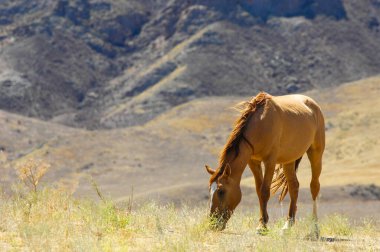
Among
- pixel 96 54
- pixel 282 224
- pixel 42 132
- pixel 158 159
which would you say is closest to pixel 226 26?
pixel 96 54

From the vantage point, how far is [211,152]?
6631 cm

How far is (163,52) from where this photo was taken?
371 ft

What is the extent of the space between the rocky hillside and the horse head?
78.3 meters

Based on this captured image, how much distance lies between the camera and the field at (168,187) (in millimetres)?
9086

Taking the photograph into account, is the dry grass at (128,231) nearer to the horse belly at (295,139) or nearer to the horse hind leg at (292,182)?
the horse hind leg at (292,182)

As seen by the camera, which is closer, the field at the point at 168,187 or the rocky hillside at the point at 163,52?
the field at the point at 168,187

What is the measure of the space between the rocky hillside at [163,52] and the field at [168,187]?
9462 millimetres

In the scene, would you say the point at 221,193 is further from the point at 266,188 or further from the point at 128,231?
the point at 128,231

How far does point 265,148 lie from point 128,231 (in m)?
2.44

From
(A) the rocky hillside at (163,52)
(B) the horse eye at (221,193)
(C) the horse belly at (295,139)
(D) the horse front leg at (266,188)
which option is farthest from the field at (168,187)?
(A) the rocky hillside at (163,52)

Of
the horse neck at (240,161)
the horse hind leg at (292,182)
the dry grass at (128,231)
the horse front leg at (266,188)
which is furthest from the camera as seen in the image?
the horse hind leg at (292,182)

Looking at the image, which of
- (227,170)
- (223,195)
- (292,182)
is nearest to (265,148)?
(227,170)

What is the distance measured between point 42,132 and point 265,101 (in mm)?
67752

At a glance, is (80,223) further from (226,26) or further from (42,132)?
(226,26)
